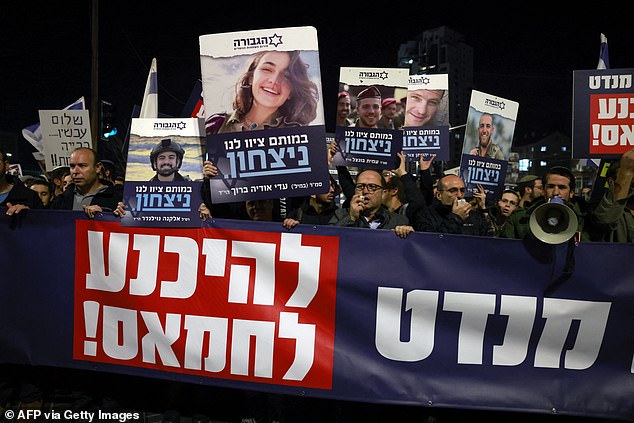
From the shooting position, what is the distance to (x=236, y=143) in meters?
4.11

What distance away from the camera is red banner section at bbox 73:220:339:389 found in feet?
13.2

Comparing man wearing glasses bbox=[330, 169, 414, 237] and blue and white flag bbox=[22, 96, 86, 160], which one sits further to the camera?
blue and white flag bbox=[22, 96, 86, 160]

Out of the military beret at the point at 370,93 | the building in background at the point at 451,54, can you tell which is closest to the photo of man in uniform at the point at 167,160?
the military beret at the point at 370,93

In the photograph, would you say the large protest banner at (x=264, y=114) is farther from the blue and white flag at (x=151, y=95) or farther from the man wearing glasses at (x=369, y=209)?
the blue and white flag at (x=151, y=95)

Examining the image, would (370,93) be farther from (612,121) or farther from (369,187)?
(612,121)

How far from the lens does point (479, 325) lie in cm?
392

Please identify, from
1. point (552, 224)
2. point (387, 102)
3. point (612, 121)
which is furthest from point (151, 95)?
point (552, 224)

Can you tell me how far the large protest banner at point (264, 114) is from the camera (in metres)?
4.07

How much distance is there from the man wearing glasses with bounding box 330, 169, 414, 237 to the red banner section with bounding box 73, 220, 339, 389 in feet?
1.47

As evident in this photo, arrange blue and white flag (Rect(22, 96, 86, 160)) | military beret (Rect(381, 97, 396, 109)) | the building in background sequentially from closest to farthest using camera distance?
military beret (Rect(381, 97, 396, 109)) < blue and white flag (Rect(22, 96, 86, 160)) < the building in background

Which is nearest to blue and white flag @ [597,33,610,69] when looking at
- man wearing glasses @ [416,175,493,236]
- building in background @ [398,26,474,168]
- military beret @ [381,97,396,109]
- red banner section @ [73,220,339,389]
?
military beret @ [381,97,396,109]

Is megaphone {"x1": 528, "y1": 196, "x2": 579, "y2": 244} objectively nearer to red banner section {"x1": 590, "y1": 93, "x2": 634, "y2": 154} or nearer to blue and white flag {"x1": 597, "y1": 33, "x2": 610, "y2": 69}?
red banner section {"x1": 590, "y1": 93, "x2": 634, "y2": 154}

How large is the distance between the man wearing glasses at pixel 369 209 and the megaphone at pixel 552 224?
37.7 inches

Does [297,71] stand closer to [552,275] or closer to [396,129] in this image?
[396,129]
